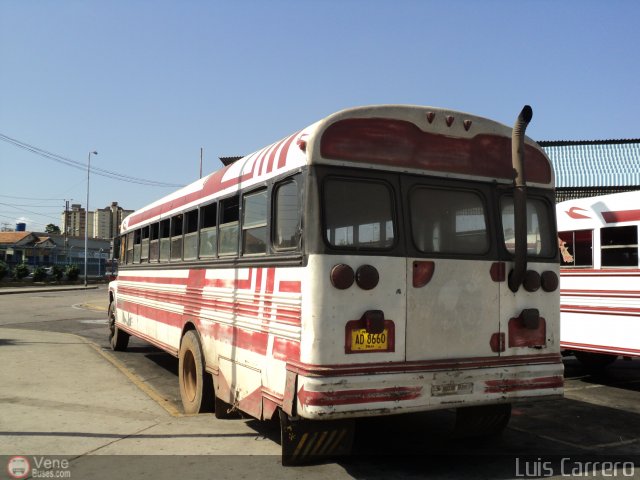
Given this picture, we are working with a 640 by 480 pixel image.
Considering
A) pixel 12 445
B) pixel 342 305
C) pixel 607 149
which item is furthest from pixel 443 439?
pixel 607 149

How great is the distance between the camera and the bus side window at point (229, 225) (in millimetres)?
6082

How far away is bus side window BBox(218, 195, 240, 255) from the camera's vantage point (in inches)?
239

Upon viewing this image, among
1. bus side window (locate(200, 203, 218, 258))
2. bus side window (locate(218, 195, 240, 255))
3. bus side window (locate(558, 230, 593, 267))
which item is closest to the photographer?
bus side window (locate(218, 195, 240, 255))

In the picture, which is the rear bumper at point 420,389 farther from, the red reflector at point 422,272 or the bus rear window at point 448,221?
the bus rear window at point 448,221

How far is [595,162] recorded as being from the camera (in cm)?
2266

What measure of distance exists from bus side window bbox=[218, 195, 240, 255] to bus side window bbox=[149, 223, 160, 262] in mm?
3307

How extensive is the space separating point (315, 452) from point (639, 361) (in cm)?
1023

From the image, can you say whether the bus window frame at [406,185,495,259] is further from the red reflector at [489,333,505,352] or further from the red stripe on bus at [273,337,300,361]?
the red stripe on bus at [273,337,300,361]

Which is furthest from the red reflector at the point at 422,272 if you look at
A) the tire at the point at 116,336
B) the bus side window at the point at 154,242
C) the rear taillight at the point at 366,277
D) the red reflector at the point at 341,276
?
the tire at the point at 116,336

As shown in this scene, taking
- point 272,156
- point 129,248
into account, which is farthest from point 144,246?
point 272,156

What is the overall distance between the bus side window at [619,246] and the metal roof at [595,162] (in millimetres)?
13629

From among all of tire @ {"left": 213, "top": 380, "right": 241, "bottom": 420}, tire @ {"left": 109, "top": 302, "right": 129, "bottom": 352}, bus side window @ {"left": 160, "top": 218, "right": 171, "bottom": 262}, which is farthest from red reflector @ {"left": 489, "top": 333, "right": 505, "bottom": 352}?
tire @ {"left": 109, "top": 302, "right": 129, "bottom": 352}

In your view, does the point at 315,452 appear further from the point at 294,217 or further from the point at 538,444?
the point at 538,444

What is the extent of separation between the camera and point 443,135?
5160 millimetres
